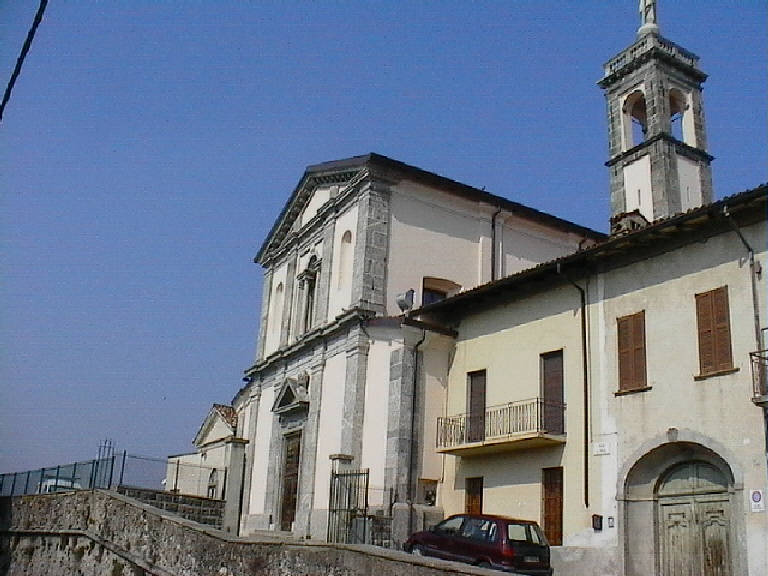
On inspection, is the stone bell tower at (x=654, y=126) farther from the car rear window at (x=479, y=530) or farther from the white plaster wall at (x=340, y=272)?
the car rear window at (x=479, y=530)

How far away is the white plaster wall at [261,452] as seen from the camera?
2861cm

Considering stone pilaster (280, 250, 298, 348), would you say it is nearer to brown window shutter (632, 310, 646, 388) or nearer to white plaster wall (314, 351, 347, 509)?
white plaster wall (314, 351, 347, 509)

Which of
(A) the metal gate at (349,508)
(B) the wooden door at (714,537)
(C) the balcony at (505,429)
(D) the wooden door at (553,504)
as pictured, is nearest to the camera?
(B) the wooden door at (714,537)

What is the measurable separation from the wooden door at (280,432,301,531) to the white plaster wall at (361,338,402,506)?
4215 mm

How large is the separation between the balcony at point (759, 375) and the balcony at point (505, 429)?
515cm

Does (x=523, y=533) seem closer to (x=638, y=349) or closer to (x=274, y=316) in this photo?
(x=638, y=349)

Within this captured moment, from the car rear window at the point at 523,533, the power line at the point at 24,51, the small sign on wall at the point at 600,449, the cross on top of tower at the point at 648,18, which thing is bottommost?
the car rear window at the point at 523,533

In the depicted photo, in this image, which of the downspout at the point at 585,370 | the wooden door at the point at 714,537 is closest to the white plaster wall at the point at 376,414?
the downspout at the point at 585,370

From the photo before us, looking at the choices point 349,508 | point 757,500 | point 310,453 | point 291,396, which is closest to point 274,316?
point 291,396

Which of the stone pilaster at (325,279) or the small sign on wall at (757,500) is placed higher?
the stone pilaster at (325,279)

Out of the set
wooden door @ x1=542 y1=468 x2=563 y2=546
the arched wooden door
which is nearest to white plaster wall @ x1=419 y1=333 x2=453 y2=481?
wooden door @ x1=542 y1=468 x2=563 y2=546

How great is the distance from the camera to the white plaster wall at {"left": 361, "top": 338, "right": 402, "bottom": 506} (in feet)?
71.1

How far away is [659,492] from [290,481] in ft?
43.7

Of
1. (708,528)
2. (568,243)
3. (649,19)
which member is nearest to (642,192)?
(568,243)
